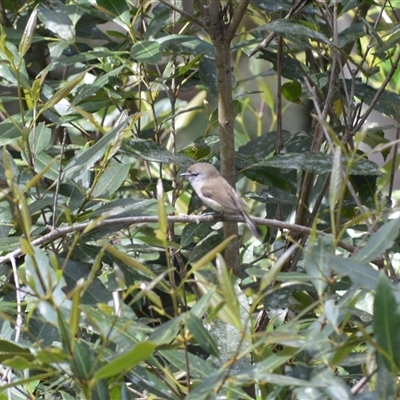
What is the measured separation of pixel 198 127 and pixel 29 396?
2660 mm

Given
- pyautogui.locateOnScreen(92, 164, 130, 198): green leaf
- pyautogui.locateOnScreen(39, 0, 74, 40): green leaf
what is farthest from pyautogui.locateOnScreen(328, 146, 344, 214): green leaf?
pyautogui.locateOnScreen(39, 0, 74, 40): green leaf

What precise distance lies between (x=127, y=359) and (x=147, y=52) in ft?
3.32

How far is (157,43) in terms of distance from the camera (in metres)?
1.62

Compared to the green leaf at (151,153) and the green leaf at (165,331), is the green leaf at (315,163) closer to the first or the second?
the green leaf at (151,153)

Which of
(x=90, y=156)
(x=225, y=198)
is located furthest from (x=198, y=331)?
(x=225, y=198)

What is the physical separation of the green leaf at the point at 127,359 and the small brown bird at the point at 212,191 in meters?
0.92

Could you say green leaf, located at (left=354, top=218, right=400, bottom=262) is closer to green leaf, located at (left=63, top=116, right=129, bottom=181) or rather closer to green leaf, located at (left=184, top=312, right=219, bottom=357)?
green leaf, located at (left=184, top=312, right=219, bottom=357)

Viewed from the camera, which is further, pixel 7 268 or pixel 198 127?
pixel 198 127

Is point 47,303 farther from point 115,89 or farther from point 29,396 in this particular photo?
point 115,89

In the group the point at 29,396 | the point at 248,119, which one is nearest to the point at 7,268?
the point at 29,396

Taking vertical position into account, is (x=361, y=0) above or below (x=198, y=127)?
above

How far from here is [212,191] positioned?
5.80 ft

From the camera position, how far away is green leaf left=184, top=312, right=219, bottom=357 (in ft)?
2.73

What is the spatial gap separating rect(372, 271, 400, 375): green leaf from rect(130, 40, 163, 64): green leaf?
95cm
